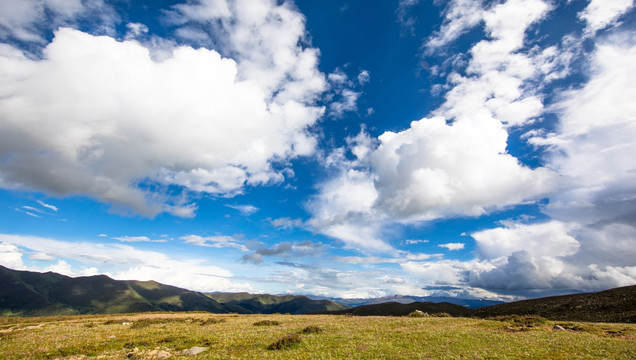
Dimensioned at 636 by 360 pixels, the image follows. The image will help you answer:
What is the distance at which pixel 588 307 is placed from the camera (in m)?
57.8

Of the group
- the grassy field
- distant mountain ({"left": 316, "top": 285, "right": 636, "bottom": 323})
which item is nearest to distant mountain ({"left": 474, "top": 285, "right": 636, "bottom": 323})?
distant mountain ({"left": 316, "top": 285, "right": 636, "bottom": 323})

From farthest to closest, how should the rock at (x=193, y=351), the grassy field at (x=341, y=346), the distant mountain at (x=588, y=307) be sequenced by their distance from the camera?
the distant mountain at (x=588, y=307), the rock at (x=193, y=351), the grassy field at (x=341, y=346)

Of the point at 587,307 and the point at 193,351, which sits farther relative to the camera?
the point at 587,307

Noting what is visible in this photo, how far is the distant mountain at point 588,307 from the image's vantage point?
5109 centimetres

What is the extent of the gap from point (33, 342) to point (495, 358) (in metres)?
45.1

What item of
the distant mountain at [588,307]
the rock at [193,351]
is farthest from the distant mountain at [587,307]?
the rock at [193,351]

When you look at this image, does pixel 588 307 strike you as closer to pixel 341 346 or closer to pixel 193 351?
pixel 341 346

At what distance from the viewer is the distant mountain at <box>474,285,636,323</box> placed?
168 feet

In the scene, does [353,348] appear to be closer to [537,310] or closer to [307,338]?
[307,338]

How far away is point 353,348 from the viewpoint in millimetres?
23141

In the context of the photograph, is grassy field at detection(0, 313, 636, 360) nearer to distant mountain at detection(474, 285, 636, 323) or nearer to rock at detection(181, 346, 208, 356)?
rock at detection(181, 346, 208, 356)

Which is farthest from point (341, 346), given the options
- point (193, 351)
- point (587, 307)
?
point (587, 307)

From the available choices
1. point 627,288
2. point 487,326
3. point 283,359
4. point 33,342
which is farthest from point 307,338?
point 627,288

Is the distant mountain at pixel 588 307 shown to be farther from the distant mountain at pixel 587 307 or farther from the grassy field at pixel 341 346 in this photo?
the grassy field at pixel 341 346
